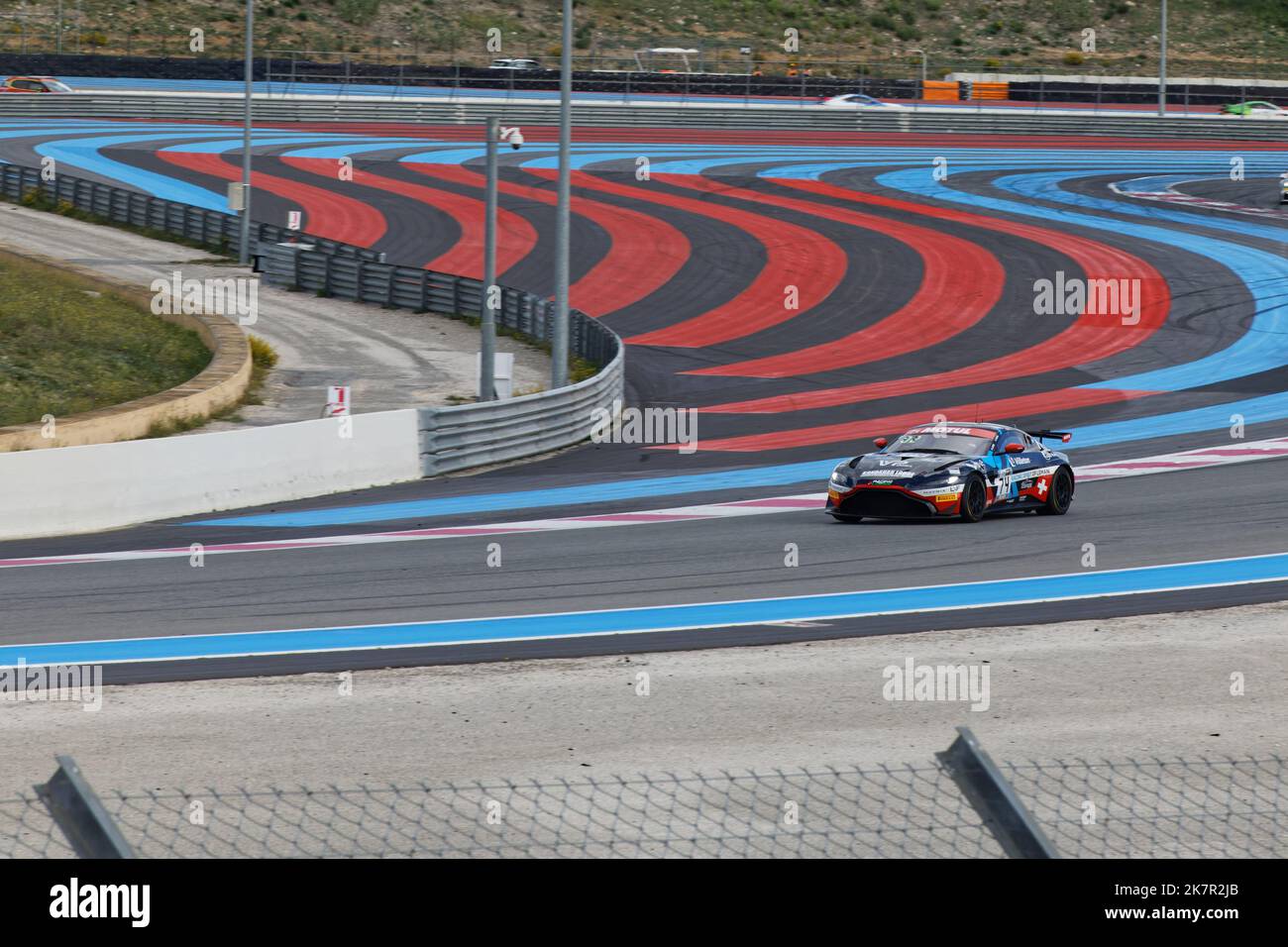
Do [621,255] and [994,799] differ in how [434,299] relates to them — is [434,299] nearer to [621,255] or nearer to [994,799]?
[621,255]

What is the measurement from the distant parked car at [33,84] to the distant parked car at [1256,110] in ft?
153

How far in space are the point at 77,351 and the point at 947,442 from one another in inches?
702

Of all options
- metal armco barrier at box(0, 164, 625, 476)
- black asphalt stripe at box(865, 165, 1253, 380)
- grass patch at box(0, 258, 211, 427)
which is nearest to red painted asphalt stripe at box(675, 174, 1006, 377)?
black asphalt stripe at box(865, 165, 1253, 380)

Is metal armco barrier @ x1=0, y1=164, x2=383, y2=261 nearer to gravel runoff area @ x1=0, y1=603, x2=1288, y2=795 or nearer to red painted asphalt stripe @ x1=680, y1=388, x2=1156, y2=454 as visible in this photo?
red painted asphalt stripe @ x1=680, y1=388, x2=1156, y2=454

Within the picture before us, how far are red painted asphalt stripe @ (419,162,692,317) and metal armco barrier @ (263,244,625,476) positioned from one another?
201cm

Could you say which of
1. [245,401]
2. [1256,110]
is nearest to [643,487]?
[245,401]

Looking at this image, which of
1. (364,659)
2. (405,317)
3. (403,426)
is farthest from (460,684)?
(405,317)

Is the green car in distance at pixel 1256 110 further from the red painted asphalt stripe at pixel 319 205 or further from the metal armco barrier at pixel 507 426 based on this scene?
the metal armco barrier at pixel 507 426

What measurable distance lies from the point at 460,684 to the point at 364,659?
1126mm

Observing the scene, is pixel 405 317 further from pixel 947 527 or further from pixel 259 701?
pixel 259 701

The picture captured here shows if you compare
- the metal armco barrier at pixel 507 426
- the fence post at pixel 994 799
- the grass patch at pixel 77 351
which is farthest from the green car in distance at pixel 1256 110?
the fence post at pixel 994 799

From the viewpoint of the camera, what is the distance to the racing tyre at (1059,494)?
1998cm

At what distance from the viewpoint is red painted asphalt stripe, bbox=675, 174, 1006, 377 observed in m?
32.8
